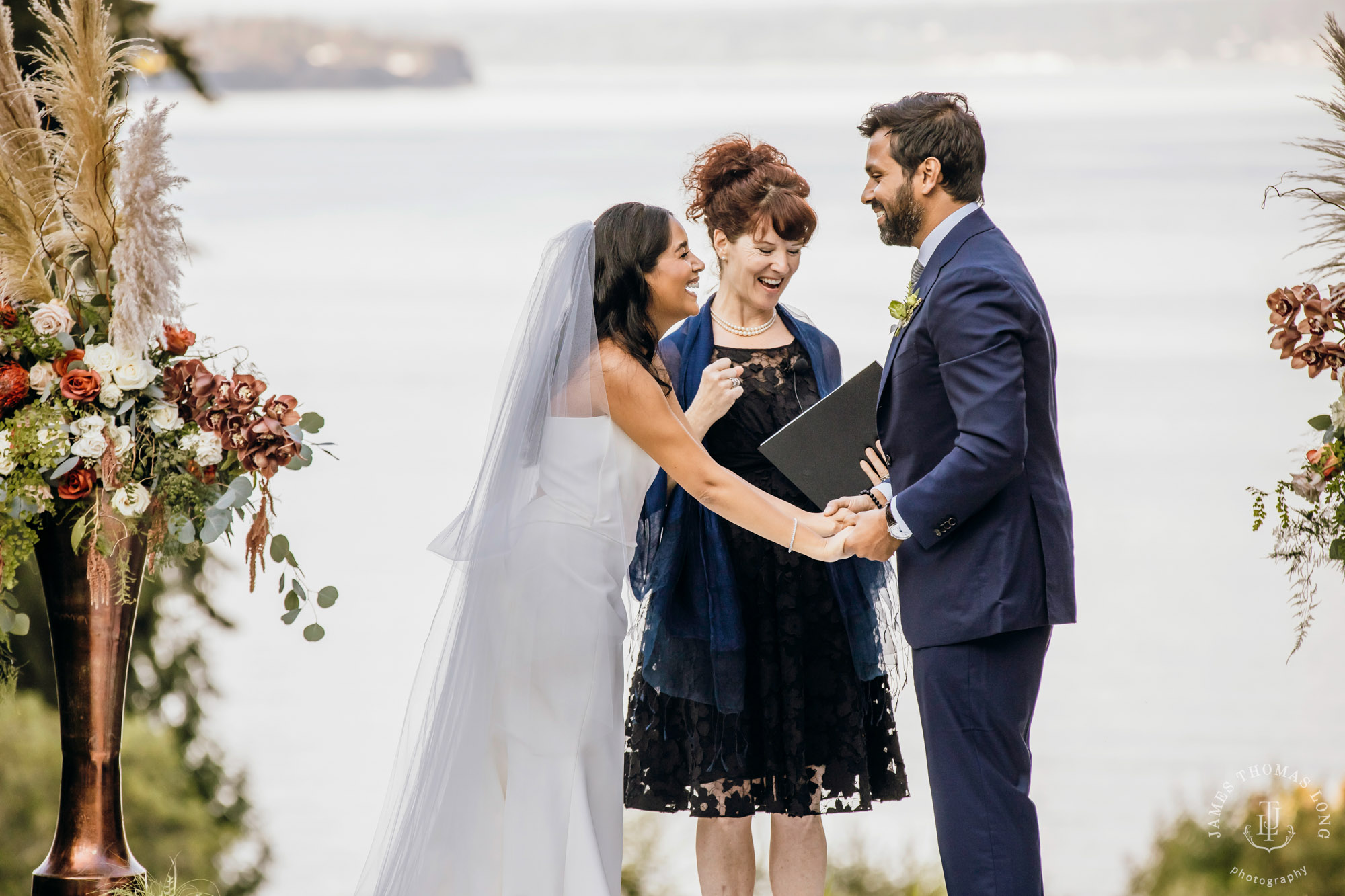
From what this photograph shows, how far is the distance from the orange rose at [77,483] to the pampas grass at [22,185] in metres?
0.38

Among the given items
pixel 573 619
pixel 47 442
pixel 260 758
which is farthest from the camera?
pixel 260 758

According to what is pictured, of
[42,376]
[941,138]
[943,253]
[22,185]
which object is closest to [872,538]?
[943,253]

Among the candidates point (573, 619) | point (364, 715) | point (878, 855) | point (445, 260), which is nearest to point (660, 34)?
point (445, 260)

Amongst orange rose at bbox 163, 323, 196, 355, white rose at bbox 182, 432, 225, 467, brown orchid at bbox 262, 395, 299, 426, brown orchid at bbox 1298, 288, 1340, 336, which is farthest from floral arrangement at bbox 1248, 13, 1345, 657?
orange rose at bbox 163, 323, 196, 355

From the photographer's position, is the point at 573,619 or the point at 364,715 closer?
the point at 573,619

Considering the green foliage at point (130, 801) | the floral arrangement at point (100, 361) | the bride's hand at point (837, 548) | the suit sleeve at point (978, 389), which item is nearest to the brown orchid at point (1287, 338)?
the suit sleeve at point (978, 389)

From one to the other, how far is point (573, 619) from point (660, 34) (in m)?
5.86

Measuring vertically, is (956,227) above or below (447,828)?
above

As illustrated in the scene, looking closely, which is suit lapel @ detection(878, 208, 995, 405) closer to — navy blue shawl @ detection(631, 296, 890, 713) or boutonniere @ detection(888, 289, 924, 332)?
boutonniere @ detection(888, 289, 924, 332)

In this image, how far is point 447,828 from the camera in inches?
96.8

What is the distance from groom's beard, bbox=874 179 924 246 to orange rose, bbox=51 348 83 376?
1604mm

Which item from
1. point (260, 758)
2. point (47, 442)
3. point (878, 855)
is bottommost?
point (878, 855)

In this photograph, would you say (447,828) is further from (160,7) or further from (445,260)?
(445,260)

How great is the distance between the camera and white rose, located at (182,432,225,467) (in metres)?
2.42
